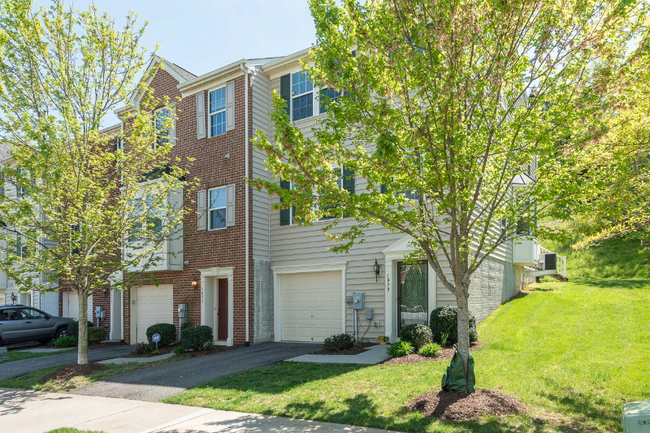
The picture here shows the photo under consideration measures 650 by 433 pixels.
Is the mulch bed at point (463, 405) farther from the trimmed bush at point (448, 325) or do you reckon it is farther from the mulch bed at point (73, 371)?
the mulch bed at point (73, 371)

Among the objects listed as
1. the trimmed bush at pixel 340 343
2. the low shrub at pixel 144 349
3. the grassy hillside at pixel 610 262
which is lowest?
the low shrub at pixel 144 349

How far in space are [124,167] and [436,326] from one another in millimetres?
8665

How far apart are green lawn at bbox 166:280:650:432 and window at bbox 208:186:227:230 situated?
663 centimetres

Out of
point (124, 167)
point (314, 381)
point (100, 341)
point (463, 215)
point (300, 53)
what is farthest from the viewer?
point (100, 341)

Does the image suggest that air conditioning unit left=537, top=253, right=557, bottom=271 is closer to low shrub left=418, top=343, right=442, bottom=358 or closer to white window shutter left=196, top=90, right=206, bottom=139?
low shrub left=418, top=343, right=442, bottom=358

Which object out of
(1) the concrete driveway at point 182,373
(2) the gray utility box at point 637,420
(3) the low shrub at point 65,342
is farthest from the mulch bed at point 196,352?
(2) the gray utility box at point 637,420

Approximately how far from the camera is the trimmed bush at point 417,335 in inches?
432

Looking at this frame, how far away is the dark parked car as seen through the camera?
18141 millimetres

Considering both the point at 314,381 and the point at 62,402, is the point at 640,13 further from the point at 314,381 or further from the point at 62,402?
the point at 62,402

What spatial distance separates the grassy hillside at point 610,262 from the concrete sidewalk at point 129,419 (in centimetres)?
1773

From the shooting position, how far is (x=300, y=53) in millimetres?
15359

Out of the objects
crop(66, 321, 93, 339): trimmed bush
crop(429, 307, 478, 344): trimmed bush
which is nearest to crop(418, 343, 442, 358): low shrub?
crop(429, 307, 478, 344): trimmed bush

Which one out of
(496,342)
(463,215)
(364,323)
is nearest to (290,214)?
(364,323)

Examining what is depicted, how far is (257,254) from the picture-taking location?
15672 mm
